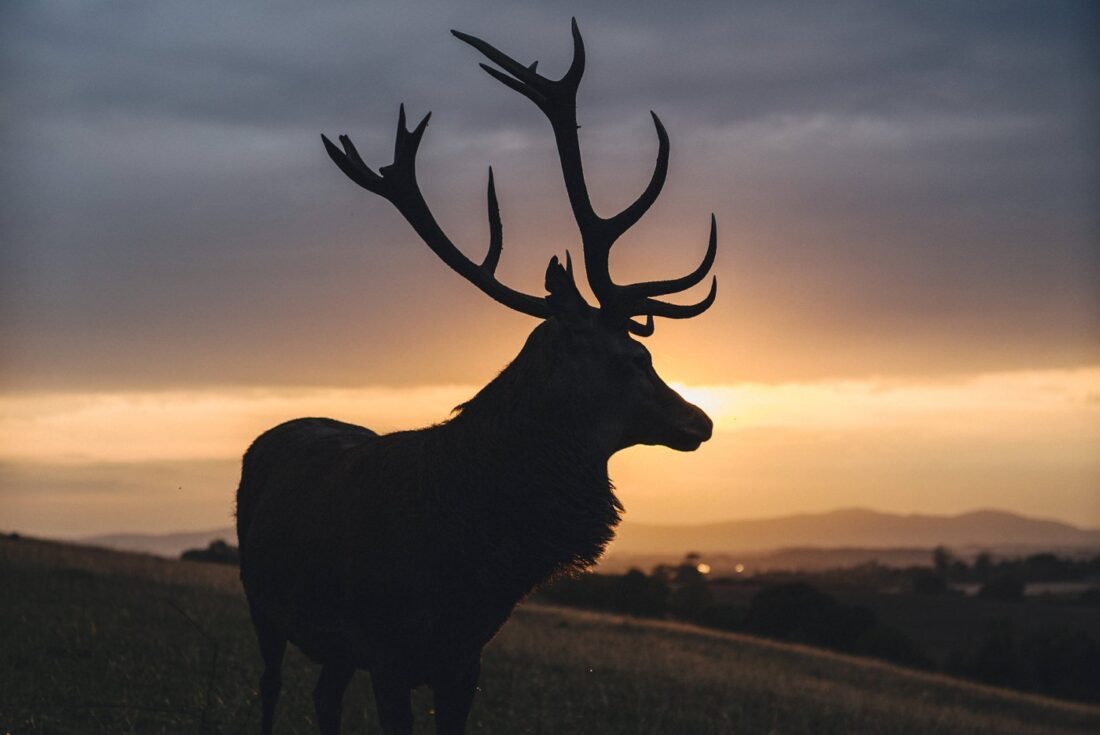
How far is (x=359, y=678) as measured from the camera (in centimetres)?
1400

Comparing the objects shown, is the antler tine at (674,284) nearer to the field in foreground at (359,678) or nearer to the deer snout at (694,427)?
the deer snout at (694,427)

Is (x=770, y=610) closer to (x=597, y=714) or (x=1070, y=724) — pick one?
(x=1070, y=724)

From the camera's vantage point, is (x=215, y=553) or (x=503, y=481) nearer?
(x=503, y=481)

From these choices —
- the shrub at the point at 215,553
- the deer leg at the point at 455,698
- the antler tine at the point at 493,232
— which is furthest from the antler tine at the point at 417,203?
the shrub at the point at 215,553

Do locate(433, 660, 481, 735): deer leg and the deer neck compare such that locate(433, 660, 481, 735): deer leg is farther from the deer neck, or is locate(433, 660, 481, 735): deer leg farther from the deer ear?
the deer ear

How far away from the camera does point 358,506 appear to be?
289 inches

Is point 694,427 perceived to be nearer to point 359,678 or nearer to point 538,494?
point 538,494

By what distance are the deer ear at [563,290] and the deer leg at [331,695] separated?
311 centimetres

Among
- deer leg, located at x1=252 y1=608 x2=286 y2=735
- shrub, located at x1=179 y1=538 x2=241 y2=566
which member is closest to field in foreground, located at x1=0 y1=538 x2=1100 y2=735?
deer leg, located at x1=252 y1=608 x2=286 y2=735

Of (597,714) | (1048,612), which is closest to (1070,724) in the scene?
(597,714)

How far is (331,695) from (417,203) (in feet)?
10.9

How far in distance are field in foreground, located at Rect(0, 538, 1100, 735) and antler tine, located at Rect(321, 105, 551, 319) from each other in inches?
108

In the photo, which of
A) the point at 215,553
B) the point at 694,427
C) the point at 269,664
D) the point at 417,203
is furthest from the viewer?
the point at 215,553

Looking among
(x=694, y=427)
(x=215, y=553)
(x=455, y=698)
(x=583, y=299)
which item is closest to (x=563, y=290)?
(x=583, y=299)
